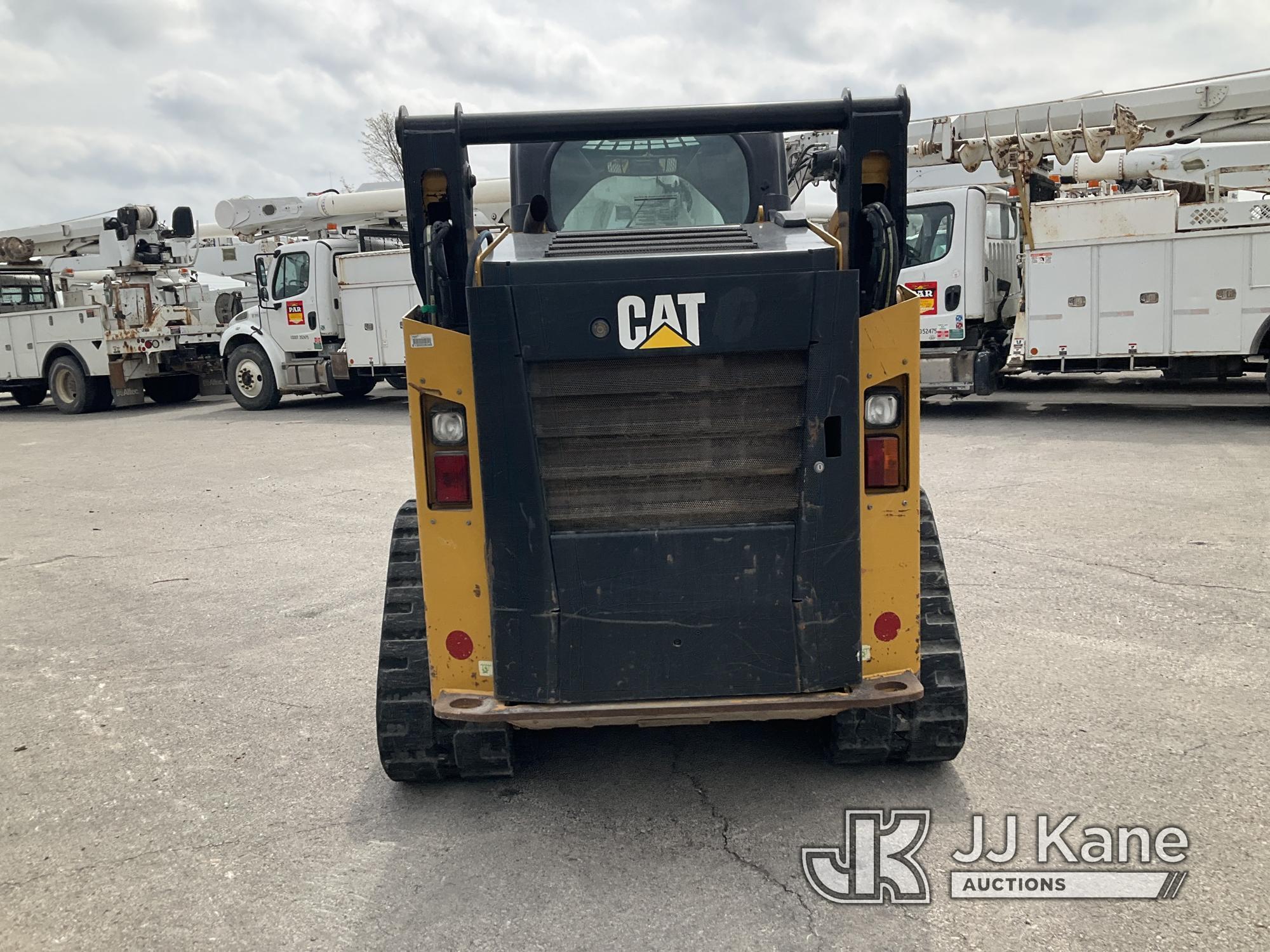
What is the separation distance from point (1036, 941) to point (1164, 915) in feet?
1.30

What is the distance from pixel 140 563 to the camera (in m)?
7.76

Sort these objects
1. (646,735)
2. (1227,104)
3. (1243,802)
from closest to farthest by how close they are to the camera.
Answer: (1243,802)
(646,735)
(1227,104)

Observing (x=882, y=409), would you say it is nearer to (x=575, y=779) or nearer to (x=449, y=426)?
(x=449, y=426)

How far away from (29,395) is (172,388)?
3.96 meters

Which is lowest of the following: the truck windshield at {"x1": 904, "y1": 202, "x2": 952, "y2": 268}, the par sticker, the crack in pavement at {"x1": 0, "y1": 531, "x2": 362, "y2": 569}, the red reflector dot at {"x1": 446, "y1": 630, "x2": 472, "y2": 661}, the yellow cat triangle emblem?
the crack in pavement at {"x1": 0, "y1": 531, "x2": 362, "y2": 569}

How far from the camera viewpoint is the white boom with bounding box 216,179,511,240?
64.3 feet

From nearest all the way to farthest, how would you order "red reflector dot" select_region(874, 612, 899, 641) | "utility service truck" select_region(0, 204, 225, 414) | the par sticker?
"red reflector dot" select_region(874, 612, 899, 641) < the par sticker < "utility service truck" select_region(0, 204, 225, 414)

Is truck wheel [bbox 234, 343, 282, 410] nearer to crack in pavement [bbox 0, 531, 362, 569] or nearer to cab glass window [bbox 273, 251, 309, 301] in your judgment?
cab glass window [bbox 273, 251, 309, 301]

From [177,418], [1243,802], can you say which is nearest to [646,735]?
[1243,802]

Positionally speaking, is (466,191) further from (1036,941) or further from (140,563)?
(140,563)

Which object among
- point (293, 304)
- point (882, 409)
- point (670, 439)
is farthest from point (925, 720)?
point (293, 304)

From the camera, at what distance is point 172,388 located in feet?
72.8

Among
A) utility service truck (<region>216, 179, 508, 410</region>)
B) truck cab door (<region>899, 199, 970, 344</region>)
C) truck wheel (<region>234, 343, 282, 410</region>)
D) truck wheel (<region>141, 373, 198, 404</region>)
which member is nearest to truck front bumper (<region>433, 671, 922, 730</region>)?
truck cab door (<region>899, 199, 970, 344</region>)

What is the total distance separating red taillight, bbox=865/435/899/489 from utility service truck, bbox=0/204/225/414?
65.2ft
